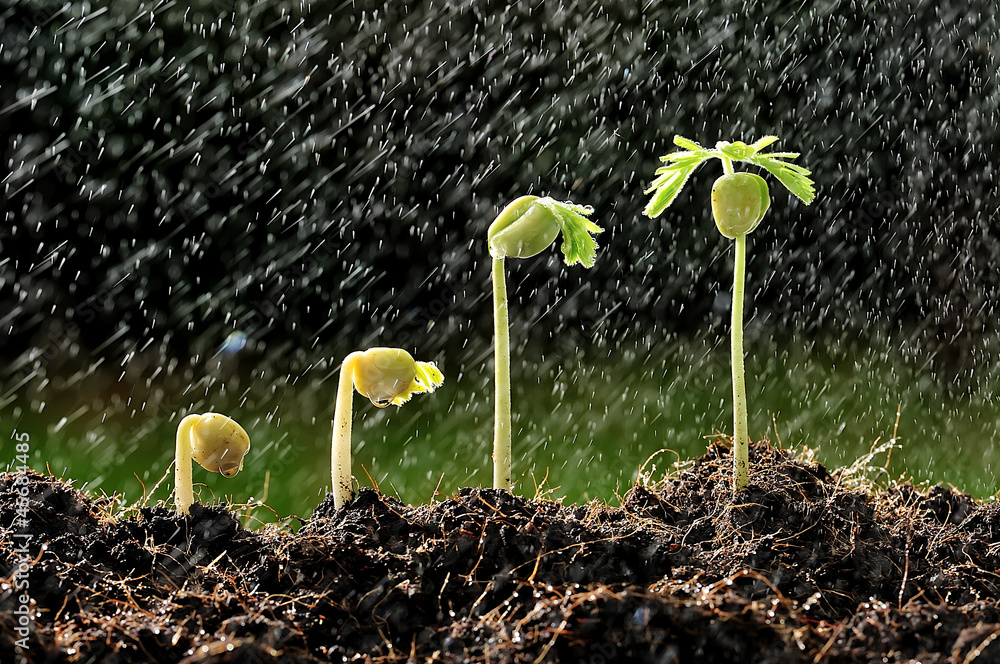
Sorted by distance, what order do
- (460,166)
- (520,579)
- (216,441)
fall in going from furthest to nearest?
(460,166) < (216,441) < (520,579)

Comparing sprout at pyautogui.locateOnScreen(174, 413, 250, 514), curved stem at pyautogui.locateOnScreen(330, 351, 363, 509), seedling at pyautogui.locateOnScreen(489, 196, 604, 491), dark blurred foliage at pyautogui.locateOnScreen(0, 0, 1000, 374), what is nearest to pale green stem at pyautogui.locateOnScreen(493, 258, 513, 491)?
seedling at pyautogui.locateOnScreen(489, 196, 604, 491)

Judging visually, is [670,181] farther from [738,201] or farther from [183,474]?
[183,474]

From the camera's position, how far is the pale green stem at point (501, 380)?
83 centimetres

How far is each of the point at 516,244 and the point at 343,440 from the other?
0.88ft

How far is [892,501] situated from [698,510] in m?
0.33

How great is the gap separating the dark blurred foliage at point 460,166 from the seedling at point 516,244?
1091 mm

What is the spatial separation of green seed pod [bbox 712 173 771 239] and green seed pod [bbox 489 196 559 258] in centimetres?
18

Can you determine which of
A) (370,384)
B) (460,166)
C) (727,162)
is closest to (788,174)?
(727,162)

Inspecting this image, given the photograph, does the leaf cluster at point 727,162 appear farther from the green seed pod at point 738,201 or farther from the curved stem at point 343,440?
the curved stem at point 343,440

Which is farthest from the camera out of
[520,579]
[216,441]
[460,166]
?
[460,166]

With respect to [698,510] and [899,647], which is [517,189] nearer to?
[698,510]

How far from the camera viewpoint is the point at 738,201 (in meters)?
0.85

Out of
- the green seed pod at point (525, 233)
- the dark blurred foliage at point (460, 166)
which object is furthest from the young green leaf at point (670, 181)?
the dark blurred foliage at point (460, 166)

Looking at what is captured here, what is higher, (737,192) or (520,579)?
(737,192)
